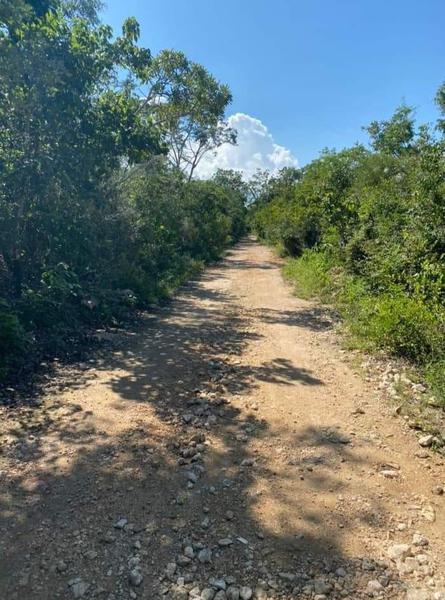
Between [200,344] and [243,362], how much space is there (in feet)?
3.60

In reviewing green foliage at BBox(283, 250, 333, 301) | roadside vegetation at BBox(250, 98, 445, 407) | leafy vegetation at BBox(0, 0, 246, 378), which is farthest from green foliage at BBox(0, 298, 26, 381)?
Result: green foliage at BBox(283, 250, 333, 301)

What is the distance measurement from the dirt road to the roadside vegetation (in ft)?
3.25

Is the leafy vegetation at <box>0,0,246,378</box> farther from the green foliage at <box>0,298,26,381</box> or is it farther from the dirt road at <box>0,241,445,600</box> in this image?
the dirt road at <box>0,241,445,600</box>

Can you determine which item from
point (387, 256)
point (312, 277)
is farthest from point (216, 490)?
point (312, 277)

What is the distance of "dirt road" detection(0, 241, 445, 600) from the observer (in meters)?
2.39

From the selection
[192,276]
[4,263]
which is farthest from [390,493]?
[192,276]

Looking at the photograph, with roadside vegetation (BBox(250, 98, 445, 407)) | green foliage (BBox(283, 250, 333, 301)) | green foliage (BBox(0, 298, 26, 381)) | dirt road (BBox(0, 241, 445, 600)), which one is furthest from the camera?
green foliage (BBox(283, 250, 333, 301))

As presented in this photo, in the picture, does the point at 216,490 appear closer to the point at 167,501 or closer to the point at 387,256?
the point at 167,501

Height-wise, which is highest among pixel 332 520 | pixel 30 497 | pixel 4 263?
pixel 4 263

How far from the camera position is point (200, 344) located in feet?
22.4

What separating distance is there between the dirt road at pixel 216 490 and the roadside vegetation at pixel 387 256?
3.25ft

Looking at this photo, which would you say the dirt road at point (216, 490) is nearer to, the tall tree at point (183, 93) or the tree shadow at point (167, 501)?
the tree shadow at point (167, 501)

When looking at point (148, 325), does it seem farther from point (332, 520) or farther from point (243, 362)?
point (332, 520)

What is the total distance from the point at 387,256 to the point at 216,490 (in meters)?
6.22
